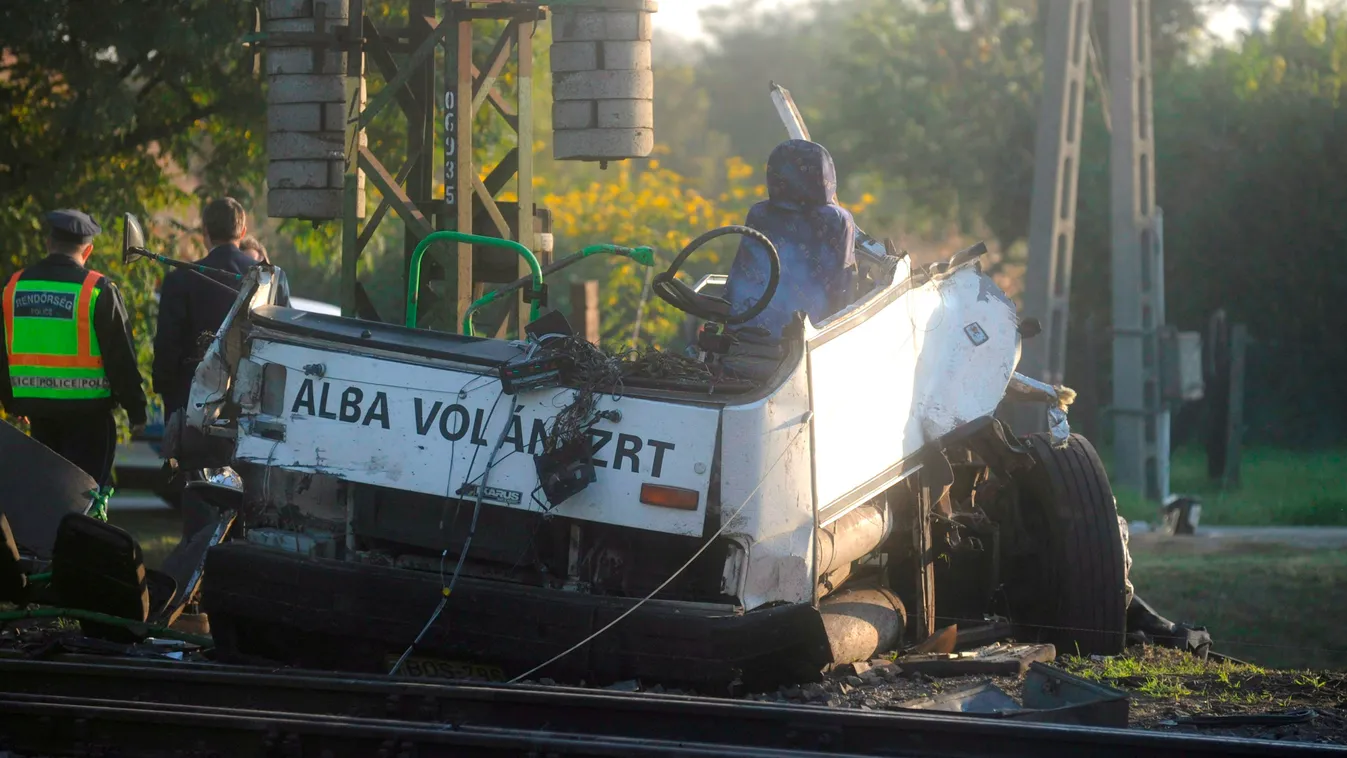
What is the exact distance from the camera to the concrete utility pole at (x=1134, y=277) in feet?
51.1

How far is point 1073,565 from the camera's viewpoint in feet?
22.4

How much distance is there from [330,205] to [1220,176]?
55.9ft

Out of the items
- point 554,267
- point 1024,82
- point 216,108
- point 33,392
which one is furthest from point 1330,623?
point 1024,82

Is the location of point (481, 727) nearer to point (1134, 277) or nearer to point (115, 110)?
point (115, 110)

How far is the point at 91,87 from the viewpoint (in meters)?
11.4

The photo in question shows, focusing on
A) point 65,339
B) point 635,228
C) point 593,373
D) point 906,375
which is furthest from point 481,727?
point 635,228

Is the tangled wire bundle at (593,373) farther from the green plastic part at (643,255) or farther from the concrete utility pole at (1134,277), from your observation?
the concrete utility pole at (1134,277)

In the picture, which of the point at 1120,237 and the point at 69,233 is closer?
the point at 69,233

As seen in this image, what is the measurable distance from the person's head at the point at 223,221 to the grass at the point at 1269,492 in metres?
9.03

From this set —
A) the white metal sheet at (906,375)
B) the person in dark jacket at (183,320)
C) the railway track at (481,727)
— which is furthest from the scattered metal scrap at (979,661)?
the person in dark jacket at (183,320)

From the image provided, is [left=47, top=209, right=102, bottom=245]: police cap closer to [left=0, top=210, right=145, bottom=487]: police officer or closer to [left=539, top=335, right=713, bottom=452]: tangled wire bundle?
[left=0, top=210, right=145, bottom=487]: police officer

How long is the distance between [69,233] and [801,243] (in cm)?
349

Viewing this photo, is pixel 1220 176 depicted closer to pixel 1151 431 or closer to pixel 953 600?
pixel 1151 431

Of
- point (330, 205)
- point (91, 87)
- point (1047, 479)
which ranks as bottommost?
point (1047, 479)
